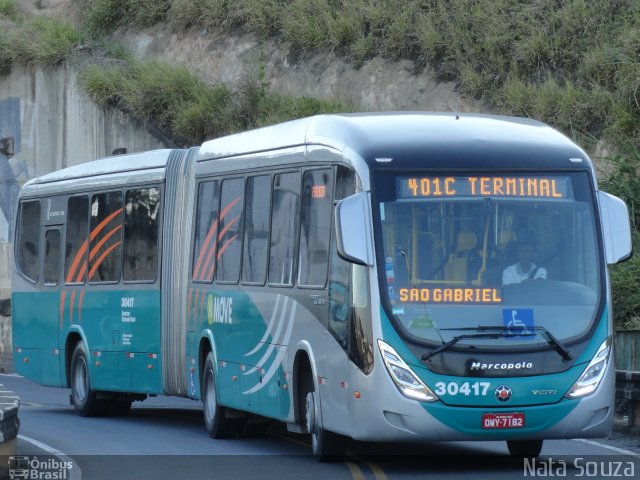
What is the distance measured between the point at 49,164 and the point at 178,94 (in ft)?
11.6

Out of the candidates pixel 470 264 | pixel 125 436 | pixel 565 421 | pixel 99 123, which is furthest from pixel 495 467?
pixel 99 123

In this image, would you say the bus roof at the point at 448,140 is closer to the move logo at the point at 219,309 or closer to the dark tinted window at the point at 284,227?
the dark tinted window at the point at 284,227

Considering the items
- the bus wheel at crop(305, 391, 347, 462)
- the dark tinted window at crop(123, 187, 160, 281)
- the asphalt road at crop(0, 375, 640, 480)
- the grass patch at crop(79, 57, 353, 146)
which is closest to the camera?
the asphalt road at crop(0, 375, 640, 480)

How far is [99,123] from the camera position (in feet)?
115

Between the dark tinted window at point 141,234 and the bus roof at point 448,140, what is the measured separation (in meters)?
5.51

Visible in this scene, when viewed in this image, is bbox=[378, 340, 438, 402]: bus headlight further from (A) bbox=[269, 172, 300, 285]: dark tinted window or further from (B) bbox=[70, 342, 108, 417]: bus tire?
(B) bbox=[70, 342, 108, 417]: bus tire

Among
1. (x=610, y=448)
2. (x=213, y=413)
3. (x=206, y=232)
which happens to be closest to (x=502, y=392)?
(x=610, y=448)

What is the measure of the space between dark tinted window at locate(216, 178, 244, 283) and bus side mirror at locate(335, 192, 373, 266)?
3.59 m

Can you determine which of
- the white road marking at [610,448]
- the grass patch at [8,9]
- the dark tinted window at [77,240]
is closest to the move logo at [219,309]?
the white road marking at [610,448]

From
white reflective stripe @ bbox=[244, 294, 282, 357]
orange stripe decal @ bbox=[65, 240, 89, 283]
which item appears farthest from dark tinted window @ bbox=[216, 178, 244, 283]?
orange stripe decal @ bbox=[65, 240, 89, 283]

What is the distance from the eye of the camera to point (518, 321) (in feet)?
39.7

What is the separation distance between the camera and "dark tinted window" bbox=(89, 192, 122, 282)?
1978cm

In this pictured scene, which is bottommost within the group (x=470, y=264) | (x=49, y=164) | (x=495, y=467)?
(x=495, y=467)

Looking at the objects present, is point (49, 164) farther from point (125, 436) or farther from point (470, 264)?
point (470, 264)
